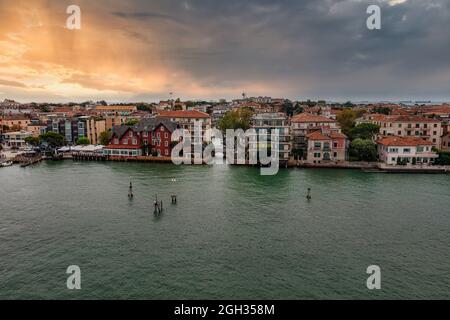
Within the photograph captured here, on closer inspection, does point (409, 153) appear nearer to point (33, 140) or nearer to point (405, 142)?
point (405, 142)

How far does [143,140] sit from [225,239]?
34.8 metres

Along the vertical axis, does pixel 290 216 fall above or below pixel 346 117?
below

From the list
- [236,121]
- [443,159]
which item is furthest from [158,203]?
[443,159]

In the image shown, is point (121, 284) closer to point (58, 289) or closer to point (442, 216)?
point (58, 289)

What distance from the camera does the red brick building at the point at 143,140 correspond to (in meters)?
50.6

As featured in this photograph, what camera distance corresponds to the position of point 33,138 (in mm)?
57594

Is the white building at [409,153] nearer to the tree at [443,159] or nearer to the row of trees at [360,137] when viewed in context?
the tree at [443,159]

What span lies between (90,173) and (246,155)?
2034 cm

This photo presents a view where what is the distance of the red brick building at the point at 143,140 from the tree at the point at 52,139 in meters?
12.2

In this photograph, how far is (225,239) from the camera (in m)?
20.5

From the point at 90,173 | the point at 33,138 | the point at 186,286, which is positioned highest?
the point at 33,138

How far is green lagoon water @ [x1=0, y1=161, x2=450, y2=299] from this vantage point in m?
15.6

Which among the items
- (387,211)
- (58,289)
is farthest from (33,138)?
(387,211)
